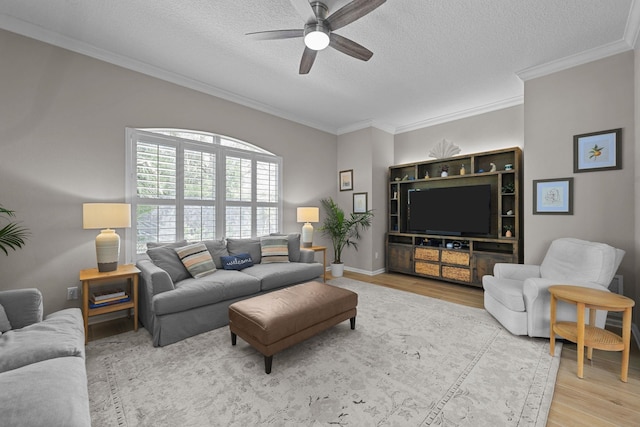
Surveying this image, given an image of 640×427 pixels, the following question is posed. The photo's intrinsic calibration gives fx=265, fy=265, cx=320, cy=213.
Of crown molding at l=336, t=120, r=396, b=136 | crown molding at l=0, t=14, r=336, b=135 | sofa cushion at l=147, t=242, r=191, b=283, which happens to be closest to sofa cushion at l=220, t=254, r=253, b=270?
sofa cushion at l=147, t=242, r=191, b=283

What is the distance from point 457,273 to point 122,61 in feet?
18.3

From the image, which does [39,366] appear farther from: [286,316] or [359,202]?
[359,202]

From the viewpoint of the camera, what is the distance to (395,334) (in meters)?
2.71

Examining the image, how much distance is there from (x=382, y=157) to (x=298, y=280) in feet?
10.6

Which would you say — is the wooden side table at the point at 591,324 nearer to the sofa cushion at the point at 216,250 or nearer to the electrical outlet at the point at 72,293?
the sofa cushion at the point at 216,250

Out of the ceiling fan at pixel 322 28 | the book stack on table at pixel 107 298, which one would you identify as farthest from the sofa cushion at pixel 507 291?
the book stack on table at pixel 107 298

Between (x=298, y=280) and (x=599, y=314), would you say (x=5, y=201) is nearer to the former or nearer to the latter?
(x=298, y=280)

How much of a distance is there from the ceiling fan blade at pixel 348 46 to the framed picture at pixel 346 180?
3.07m

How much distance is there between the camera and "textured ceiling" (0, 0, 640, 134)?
7.86 ft

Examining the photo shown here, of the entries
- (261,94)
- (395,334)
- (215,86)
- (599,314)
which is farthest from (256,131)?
(599,314)

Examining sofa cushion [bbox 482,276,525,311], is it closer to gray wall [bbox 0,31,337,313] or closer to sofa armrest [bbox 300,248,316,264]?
sofa armrest [bbox 300,248,316,264]

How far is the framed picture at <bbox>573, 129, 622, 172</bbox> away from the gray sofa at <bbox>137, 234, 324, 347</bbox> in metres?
3.63

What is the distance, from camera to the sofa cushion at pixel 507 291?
103 inches

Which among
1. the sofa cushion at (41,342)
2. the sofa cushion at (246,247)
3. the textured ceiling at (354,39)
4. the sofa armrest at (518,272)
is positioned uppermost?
the textured ceiling at (354,39)
